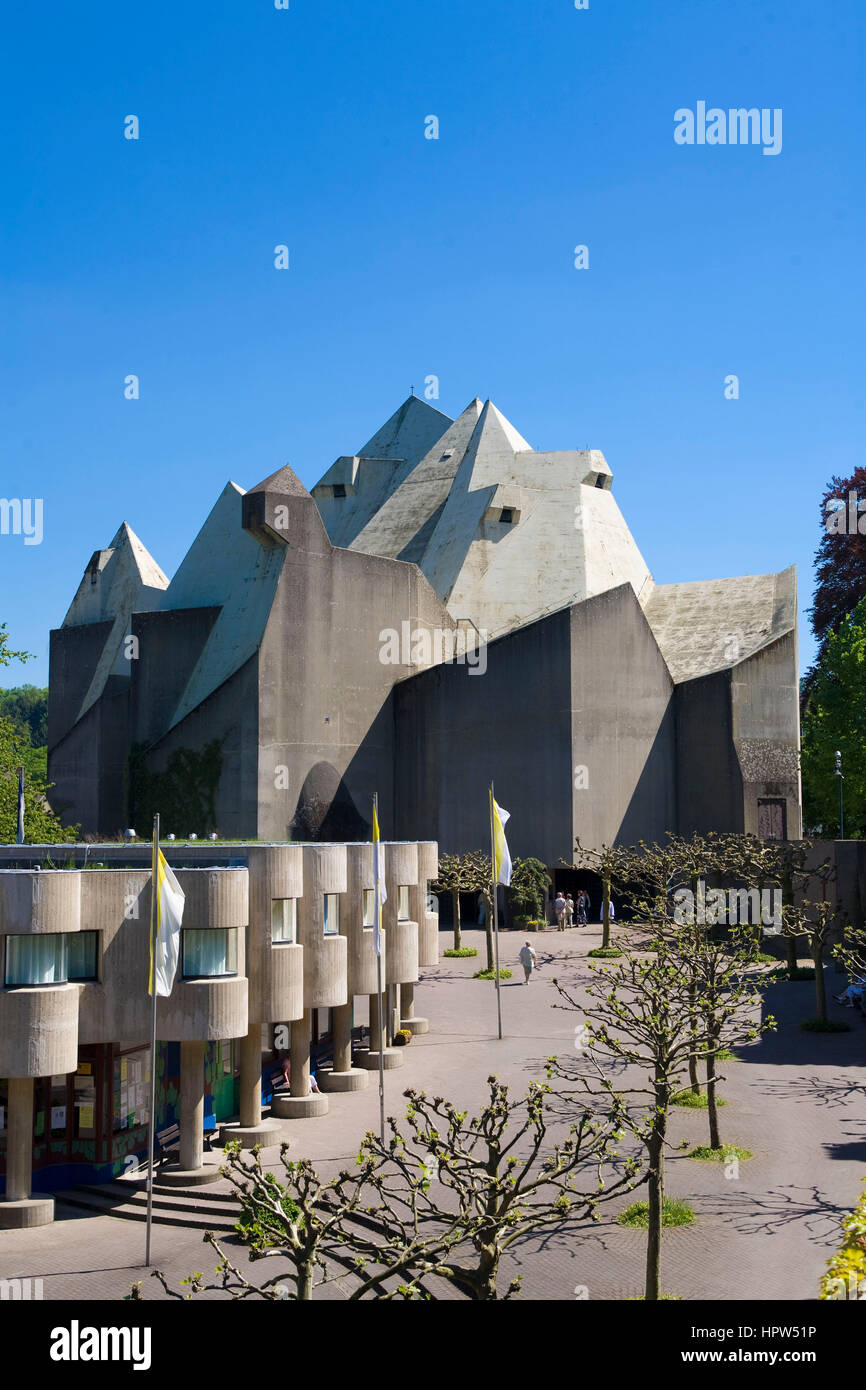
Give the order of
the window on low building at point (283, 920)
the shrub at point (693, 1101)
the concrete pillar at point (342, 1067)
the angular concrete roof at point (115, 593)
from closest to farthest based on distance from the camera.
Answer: the window on low building at point (283, 920), the shrub at point (693, 1101), the concrete pillar at point (342, 1067), the angular concrete roof at point (115, 593)

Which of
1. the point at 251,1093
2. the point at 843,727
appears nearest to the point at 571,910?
the point at 843,727

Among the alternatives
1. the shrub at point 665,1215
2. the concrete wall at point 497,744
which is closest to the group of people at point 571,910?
the concrete wall at point 497,744

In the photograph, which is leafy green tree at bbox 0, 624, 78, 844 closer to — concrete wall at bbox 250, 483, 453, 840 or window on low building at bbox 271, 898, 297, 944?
concrete wall at bbox 250, 483, 453, 840

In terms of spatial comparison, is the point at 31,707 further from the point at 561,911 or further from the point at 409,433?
the point at 561,911

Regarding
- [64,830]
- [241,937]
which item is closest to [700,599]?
[64,830]

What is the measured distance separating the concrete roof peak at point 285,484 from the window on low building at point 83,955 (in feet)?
108

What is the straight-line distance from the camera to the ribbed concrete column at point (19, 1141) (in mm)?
18344

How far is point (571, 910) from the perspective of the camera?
50.3 m

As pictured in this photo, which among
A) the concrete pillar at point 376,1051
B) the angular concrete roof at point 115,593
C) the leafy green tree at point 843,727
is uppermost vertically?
the angular concrete roof at point 115,593

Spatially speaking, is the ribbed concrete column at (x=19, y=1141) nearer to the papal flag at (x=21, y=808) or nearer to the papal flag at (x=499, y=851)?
the papal flag at (x=499, y=851)
